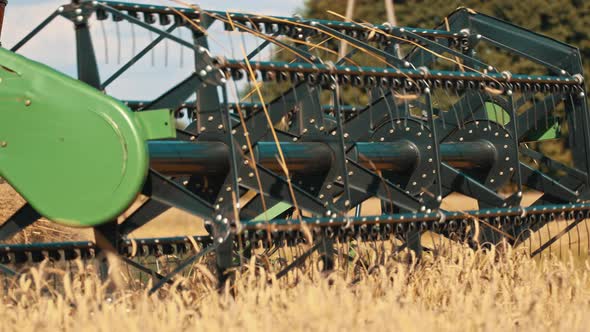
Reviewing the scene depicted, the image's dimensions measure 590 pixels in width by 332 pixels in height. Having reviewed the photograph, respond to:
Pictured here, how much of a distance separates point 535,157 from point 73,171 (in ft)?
13.3

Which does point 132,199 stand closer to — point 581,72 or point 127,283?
point 127,283

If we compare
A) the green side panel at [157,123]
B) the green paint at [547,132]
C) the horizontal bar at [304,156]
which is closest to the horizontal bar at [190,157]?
the horizontal bar at [304,156]

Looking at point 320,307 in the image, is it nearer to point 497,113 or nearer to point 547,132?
point 497,113

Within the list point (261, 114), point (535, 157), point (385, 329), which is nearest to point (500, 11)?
point (535, 157)

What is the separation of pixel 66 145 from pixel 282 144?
1598 millimetres

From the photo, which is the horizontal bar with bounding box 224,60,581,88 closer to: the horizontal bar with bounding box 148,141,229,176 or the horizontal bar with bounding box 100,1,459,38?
the horizontal bar with bounding box 148,141,229,176

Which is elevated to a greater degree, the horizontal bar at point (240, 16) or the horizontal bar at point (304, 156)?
the horizontal bar at point (240, 16)

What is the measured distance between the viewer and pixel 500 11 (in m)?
31.5

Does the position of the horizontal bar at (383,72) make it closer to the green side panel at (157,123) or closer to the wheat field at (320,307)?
the green side panel at (157,123)

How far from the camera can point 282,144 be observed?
23.1 ft

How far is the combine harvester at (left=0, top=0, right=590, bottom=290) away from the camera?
5832 millimetres

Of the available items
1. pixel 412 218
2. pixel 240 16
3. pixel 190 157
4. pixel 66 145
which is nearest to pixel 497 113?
pixel 412 218

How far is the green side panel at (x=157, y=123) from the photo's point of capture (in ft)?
19.0

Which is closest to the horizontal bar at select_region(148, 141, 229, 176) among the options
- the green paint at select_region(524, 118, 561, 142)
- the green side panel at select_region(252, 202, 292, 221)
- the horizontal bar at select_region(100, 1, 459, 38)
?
the horizontal bar at select_region(100, 1, 459, 38)
